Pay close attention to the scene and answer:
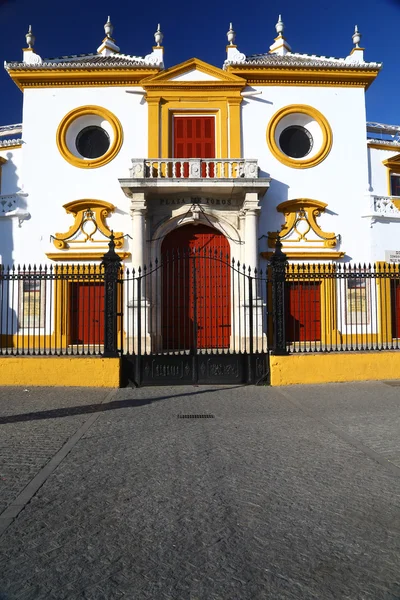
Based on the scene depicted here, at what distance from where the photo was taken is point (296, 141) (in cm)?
1662

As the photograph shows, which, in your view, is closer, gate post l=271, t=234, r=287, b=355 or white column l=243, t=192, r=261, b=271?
gate post l=271, t=234, r=287, b=355

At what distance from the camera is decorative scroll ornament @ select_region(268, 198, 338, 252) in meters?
15.6

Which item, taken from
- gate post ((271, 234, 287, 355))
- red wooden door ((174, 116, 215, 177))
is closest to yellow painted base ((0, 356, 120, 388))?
gate post ((271, 234, 287, 355))

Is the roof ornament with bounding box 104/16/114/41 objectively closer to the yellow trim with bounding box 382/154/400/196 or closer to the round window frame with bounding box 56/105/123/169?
the round window frame with bounding box 56/105/123/169

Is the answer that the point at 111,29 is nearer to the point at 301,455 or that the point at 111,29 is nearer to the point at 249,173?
the point at 249,173

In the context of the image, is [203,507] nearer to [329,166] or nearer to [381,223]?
[381,223]

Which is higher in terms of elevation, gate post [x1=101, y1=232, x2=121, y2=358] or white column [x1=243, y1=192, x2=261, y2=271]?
white column [x1=243, y1=192, x2=261, y2=271]

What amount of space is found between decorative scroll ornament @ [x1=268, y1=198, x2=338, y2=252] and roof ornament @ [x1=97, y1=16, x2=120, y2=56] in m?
9.76

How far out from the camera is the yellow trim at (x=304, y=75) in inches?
628

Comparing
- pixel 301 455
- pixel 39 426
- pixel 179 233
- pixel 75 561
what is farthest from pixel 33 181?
Result: pixel 75 561

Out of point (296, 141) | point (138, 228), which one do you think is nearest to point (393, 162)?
point (296, 141)

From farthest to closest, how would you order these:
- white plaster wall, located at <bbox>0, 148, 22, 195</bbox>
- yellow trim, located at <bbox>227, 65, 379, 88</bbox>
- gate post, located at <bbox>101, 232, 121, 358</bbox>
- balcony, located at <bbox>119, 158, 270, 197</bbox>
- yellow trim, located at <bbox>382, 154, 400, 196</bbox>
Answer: yellow trim, located at <bbox>382, 154, 400, 196</bbox> → white plaster wall, located at <bbox>0, 148, 22, 195</bbox> → yellow trim, located at <bbox>227, 65, 379, 88</bbox> → balcony, located at <bbox>119, 158, 270, 197</bbox> → gate post, located at <bbox>101, 232, 121, 358</bbox>

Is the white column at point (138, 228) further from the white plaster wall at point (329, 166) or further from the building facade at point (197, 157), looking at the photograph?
the white plaster wall at point (329, 166)

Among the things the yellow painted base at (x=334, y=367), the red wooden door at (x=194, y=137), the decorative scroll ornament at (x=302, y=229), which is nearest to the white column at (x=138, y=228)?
the red wooden door at (x=194, y=137)
